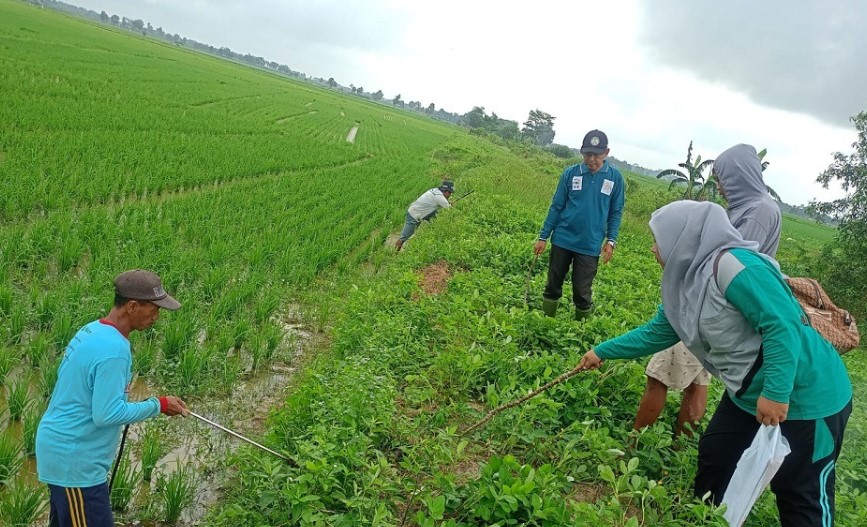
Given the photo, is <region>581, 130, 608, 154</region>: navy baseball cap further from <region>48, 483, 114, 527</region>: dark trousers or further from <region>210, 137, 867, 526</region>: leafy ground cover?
<region>48, 483, 114, 527</region>: dark trousers

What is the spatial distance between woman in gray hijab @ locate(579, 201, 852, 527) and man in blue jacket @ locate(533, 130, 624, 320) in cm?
224

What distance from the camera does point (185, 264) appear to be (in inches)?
200

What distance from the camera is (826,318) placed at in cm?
198

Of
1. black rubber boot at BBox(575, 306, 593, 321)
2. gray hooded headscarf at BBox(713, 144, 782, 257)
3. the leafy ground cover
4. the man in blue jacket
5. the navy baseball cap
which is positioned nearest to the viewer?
the leafy ground cover

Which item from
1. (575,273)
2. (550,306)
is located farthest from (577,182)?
(550,306)

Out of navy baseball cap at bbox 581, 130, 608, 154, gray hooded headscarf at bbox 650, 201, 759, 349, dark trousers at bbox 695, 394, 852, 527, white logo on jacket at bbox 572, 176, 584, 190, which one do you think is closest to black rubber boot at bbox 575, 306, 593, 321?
white logo on jacket at bbox 572, 176, 584, 190

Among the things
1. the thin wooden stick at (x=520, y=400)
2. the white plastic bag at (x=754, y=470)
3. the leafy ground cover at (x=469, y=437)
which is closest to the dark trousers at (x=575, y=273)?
the leafy ground cover at (x=469, y=437)

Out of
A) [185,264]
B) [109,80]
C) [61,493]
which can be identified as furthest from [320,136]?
[61,493]

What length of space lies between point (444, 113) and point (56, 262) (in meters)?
147

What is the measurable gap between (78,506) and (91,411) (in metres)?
0.37

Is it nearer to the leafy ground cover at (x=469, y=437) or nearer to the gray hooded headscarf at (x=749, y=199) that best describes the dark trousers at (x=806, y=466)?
the leafy ground cover at (x=469, y=437)

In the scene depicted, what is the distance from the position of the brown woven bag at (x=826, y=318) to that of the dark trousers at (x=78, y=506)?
9.06 ft

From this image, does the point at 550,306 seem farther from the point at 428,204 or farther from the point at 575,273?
the point at 428,204

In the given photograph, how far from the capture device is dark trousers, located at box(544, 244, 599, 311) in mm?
4398
